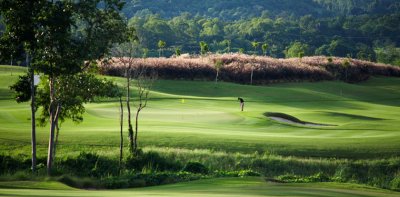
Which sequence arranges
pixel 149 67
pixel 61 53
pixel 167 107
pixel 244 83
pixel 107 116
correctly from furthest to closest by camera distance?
pixel 244 83, pixel 149 67, pixel 167 107, pixel 107 116, pixel 61 53

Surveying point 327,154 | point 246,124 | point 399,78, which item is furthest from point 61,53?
point 399,78

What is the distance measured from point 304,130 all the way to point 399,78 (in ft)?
277

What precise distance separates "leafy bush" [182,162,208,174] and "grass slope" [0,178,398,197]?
671 centimetres

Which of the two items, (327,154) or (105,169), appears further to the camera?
(327,154)

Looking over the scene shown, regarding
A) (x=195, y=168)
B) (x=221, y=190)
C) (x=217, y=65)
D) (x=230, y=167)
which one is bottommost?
(x=230, y=167)

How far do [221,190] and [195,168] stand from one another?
1238cm

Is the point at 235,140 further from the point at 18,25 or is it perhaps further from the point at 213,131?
the point at 18,25

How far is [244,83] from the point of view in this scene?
334ft

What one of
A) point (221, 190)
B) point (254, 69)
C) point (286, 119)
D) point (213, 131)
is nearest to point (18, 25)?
point (221, 190)

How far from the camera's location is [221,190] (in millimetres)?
19828

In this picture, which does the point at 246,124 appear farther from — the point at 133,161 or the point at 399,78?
the point at 399,78

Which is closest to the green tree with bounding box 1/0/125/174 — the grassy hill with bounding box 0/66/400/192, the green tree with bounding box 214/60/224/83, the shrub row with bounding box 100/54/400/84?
the grassy hill with bounding box 0/66/400/192

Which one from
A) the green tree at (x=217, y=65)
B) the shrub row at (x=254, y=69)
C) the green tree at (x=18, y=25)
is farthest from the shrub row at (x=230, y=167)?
the green tree at (x=217, y=65)

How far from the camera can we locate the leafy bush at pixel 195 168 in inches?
1262
